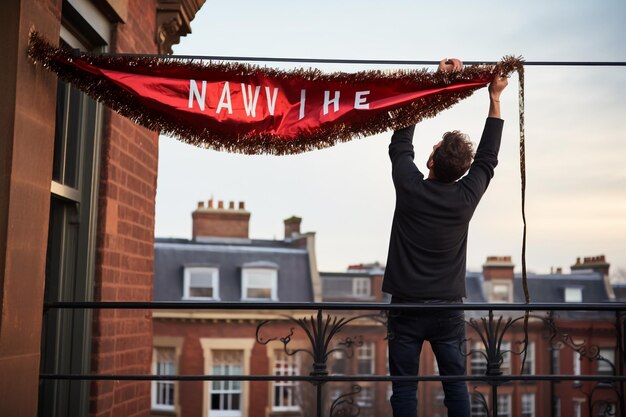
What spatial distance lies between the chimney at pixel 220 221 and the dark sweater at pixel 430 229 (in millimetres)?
37725

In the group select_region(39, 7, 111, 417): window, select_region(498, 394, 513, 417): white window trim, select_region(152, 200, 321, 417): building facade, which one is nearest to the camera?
select_region(39, 7, 111, 417): window

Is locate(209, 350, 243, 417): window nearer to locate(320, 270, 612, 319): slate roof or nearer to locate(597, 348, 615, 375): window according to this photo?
locate(320, 270, 612, 319): slate roof

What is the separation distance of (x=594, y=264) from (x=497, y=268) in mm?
6850

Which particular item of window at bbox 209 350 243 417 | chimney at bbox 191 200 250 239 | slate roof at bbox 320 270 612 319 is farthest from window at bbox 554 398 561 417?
chimney at bbox 191 200 250 239

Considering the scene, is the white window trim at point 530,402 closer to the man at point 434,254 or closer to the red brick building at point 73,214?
the red brick building at point 73,214

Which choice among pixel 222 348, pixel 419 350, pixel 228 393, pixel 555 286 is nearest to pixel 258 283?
pixel 222 348

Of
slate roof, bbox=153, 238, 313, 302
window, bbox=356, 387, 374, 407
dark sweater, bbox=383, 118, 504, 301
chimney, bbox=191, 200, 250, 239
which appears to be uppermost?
chimney, bbox=191, 200, 250, 239

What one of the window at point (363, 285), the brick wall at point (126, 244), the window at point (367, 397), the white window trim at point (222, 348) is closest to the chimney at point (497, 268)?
the window at point (363, 285)

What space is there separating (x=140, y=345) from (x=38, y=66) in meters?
3.05

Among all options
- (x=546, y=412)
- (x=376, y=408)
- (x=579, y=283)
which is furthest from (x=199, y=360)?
(x=579, y=283)

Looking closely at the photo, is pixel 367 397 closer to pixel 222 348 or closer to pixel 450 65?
pixel 222 348

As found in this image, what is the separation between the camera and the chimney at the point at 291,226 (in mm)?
44219

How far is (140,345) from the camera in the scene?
6215 mm

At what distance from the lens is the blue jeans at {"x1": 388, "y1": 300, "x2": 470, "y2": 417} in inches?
150
